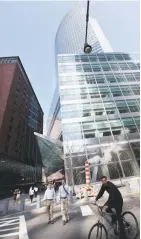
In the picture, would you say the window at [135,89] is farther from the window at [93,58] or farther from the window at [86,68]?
the window at [93,58]

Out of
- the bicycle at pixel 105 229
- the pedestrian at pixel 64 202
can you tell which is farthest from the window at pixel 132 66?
the bicycle at pixel 105 229

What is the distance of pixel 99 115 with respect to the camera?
108 feet

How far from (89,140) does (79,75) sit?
17002 millimetres

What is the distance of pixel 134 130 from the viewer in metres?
31.4

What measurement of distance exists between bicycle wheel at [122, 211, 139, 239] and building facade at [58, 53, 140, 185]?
21794mm

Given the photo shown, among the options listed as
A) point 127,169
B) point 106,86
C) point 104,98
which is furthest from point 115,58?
point 127,169

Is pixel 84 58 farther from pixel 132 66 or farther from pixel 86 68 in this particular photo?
pixel 132 66

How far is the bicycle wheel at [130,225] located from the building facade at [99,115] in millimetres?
21794

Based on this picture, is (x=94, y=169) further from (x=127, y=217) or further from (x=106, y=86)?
(x=127, y=217)

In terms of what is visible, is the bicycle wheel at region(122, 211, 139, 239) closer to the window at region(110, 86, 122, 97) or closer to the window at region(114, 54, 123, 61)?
the window at region(110, 86, 122, 97)

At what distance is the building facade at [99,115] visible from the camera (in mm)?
27463

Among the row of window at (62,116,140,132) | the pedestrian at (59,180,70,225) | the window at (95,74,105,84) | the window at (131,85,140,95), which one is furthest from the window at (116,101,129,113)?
the pedestrian at (59,180,70,225)

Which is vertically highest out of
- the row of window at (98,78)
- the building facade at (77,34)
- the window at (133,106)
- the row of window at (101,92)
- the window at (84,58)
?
the building facade at (77,34)

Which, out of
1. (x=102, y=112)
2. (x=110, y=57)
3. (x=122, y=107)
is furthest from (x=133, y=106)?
(x=110, y=57)
